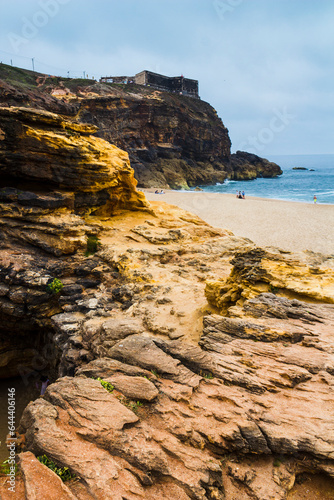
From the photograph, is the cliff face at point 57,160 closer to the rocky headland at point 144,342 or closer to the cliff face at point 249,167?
the rocky headland at point 144,342

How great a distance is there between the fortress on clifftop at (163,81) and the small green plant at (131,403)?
9727cm

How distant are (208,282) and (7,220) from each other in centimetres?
866

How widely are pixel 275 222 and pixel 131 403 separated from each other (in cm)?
2842

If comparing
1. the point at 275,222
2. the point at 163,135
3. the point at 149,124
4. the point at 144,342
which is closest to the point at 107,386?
the point at 144,342

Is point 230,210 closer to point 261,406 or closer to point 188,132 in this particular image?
point 261,406

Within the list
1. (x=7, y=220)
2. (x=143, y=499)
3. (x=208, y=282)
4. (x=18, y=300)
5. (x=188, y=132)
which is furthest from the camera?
(x=188, y=132)

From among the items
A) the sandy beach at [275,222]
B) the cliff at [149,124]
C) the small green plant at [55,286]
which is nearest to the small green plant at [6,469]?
the small green plant at [55,286]

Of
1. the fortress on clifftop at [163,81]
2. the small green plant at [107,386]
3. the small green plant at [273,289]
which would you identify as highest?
the fortress on clifftop at [163,81]

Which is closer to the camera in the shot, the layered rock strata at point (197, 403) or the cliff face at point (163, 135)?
the layered rock strata at point (197, 403)

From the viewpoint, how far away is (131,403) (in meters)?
5.36

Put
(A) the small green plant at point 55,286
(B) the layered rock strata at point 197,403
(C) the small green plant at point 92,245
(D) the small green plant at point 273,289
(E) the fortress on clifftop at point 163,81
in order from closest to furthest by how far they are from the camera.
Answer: (B) the layered rock strata at point 197,403 < (D) the small green plant at point 273,289 < (A) the small green plant at point 55,286 < (C) the small green plant at point 92,245 < (E) the fortress on clifftop at point 163,81

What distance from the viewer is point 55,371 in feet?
37.8

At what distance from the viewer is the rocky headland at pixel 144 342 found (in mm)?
4410

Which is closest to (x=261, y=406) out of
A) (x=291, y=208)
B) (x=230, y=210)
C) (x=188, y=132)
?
(x=230, y=210)
